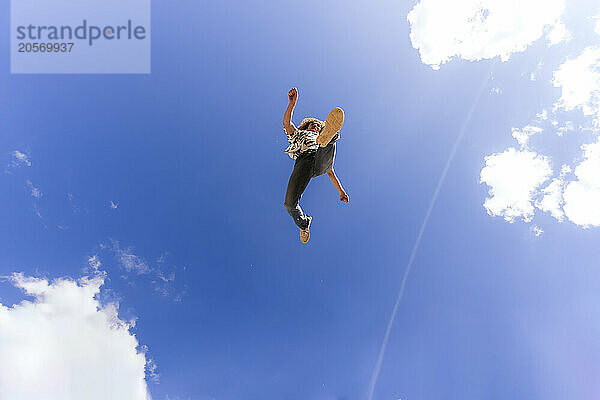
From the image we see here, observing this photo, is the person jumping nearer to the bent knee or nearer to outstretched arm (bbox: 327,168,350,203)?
the bent knee

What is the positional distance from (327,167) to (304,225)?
1.73m

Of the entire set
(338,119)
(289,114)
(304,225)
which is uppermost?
(289,114)

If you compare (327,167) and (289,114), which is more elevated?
(289,114)

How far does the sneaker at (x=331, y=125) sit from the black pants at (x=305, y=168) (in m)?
0.33

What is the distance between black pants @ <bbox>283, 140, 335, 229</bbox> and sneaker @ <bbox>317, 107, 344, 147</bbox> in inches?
13.1

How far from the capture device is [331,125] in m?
6.18

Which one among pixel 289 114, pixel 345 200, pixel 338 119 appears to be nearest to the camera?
pixel 338 119

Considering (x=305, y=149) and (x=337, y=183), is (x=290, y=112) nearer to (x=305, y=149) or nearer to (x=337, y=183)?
(x=305, y=149)

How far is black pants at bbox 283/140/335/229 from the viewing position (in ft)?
22.7

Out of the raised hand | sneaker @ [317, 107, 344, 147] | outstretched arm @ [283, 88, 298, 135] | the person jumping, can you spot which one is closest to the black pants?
the person jumping

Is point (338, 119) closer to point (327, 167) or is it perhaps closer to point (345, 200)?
point (327, 167)

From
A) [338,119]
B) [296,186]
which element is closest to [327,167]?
[296,186]

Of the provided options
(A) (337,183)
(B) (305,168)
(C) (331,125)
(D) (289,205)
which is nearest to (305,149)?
(B) (305,168)

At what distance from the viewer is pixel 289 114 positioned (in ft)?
22.1
